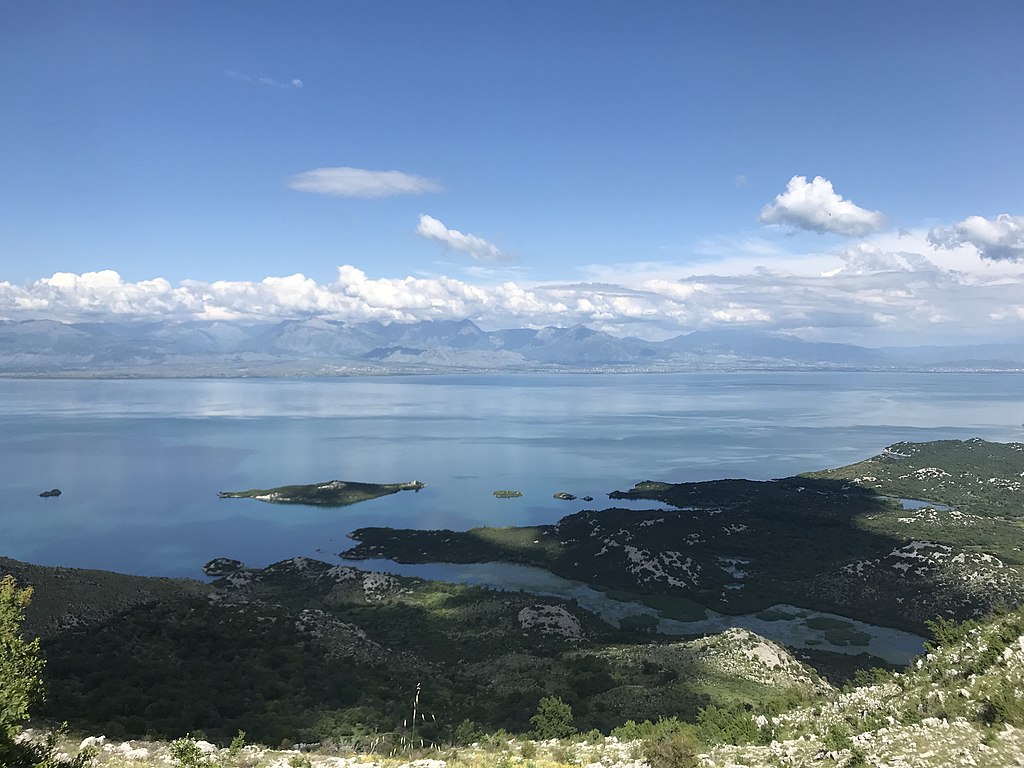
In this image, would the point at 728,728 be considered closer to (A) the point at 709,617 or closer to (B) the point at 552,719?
(B) the point at 552,719

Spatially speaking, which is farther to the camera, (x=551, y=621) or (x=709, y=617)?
(x=709, y=617)

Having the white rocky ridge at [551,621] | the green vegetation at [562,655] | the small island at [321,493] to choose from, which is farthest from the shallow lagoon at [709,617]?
the small island at [321,493]

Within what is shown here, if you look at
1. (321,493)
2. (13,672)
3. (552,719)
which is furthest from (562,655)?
(321,493)

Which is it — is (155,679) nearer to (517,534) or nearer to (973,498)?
(517,534)

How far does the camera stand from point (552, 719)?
42000 millimetres

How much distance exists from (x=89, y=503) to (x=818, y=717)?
559 feet

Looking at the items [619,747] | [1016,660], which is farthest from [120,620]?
[1016,660]

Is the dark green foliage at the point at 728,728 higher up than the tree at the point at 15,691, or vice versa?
the tree at the point at 15,691

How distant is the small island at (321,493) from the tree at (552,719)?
117387 mm

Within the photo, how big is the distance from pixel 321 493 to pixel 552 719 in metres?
128

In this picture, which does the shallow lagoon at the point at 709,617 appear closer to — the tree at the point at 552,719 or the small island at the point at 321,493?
the tree at the point at 552,719

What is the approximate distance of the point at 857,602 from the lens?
83375 mm

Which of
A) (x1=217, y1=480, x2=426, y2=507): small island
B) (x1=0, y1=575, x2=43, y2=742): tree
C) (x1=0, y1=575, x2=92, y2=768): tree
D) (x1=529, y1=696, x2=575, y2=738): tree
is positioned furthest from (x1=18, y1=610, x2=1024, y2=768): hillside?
(x1=217, y1=480, x2=426, y2=507): small island

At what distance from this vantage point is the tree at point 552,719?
39594 mm
